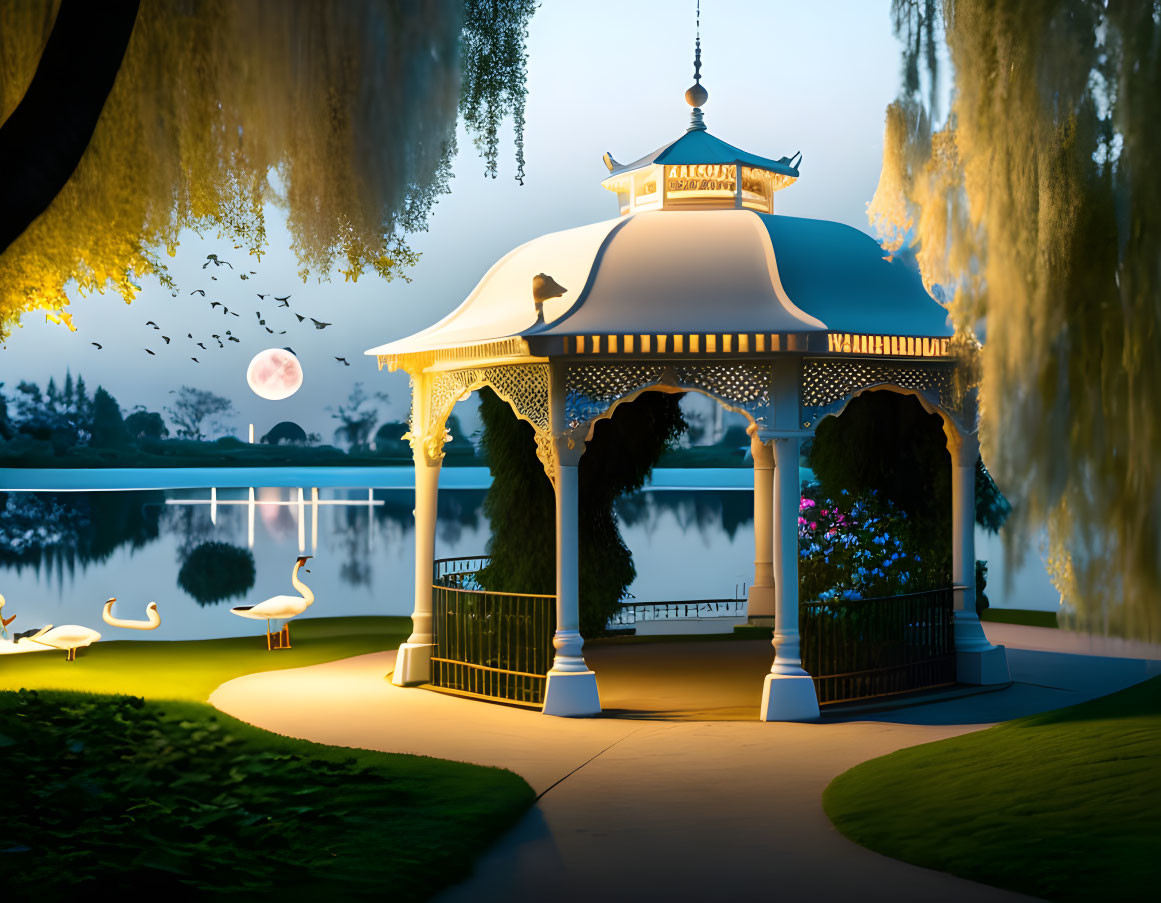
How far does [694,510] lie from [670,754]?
188 feet

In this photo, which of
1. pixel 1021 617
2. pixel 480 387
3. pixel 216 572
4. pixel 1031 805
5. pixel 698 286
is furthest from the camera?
pixel 216 572

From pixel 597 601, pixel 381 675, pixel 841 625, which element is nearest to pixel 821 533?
pixel 841 625

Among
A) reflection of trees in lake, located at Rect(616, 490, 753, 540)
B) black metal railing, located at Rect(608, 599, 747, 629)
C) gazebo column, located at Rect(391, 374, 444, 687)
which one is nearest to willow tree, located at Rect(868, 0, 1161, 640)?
gazebo column, located at Rect(391, 374, 444, 687)

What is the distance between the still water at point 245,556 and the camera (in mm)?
26141

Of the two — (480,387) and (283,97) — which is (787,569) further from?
(283,97)

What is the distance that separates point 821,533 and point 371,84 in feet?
24.7

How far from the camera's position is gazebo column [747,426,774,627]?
1614 centimetres

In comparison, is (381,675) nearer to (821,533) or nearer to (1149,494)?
(821,533)

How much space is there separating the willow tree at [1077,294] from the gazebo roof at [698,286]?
5304mm

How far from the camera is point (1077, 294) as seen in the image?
5090mm

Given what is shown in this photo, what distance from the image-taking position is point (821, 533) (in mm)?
13102

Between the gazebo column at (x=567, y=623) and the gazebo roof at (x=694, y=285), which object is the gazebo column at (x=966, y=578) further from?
the gazebo column at (x=567, y=623)

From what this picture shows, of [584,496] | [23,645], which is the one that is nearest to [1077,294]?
[584,496]

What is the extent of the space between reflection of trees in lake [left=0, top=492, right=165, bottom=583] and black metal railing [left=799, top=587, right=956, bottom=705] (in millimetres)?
23905
